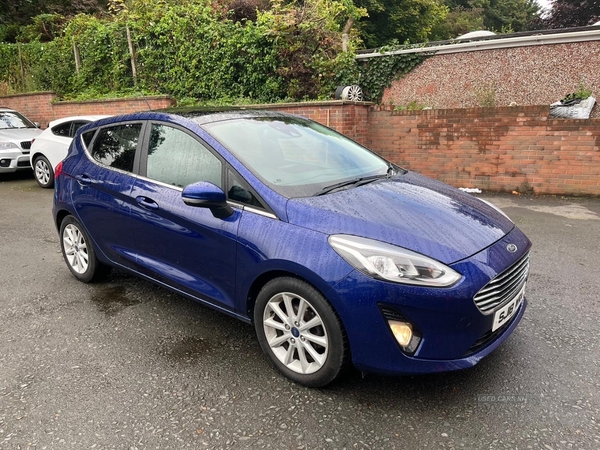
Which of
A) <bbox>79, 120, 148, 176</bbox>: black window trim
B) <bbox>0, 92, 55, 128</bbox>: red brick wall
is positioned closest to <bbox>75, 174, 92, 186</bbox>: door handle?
<bbox>79, 120, 148, 176</bbox>: black window trim

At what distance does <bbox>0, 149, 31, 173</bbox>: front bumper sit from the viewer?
9633mm

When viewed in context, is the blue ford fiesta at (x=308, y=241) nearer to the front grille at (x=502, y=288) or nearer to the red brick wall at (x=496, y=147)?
the front grille at (x=502, y=288)

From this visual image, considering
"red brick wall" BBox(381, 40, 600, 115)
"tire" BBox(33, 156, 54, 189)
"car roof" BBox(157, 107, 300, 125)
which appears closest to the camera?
"car roof" BBox(157, 107, 300, 125)

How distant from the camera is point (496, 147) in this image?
→ 7.84 meters

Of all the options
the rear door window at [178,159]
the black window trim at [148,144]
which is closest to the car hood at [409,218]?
the black window trim at [148,144]

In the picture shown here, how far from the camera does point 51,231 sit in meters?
6.15

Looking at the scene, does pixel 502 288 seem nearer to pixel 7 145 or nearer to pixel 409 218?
pixel 409 218

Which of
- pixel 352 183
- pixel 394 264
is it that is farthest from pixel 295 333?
pixel 352 183

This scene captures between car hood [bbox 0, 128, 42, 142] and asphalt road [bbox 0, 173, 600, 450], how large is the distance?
716 cm

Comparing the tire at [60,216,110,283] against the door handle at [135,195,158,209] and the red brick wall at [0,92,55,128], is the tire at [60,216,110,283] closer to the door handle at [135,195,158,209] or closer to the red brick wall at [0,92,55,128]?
the door handle at [135,195,158,209]

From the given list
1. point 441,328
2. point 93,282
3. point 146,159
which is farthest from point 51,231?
point 441,328

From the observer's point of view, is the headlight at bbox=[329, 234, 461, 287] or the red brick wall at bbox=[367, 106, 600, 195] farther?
the red brick wall at bbox=[367, 106, 600, 195]

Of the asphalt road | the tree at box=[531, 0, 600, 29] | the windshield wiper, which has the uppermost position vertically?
the tree at box=[531, 0, 600, 29]

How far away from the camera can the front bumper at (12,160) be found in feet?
31.6
